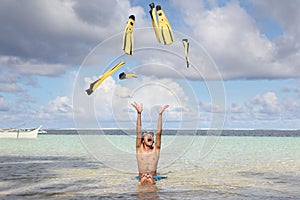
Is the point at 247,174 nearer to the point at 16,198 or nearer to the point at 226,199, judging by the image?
the point at 226,199

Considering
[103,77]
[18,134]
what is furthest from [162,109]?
[18,134]

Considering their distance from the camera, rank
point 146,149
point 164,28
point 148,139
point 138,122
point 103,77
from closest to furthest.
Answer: point 164,28 → point 103,77 → point 138,122 → point 148,139 → point 146,149

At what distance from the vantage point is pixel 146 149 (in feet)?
51.9

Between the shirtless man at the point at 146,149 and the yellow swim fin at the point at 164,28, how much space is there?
2.98m

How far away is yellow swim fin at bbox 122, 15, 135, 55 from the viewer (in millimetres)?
13672

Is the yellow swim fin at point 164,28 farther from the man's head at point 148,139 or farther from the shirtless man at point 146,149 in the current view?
the man's head at point 148,139

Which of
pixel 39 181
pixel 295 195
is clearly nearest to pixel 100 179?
pixel 39 181

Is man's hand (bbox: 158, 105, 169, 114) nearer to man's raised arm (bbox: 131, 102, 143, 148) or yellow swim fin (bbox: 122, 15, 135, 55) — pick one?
man's raised arm (bbox: 131, 102, 143, 148)

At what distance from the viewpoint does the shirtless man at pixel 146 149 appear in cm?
1507

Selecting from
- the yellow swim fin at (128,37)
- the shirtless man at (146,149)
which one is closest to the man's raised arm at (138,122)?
the shirtless man at (146,149)

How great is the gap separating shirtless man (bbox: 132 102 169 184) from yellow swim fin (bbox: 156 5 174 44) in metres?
2.98

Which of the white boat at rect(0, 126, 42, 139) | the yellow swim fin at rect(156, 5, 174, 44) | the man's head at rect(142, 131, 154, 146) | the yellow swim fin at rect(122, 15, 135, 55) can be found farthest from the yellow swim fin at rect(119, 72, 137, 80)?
the white boat at rect(0, 126, 42, 139)

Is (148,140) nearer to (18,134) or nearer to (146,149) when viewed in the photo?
(146,149)

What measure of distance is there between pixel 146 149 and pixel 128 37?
191 inches
